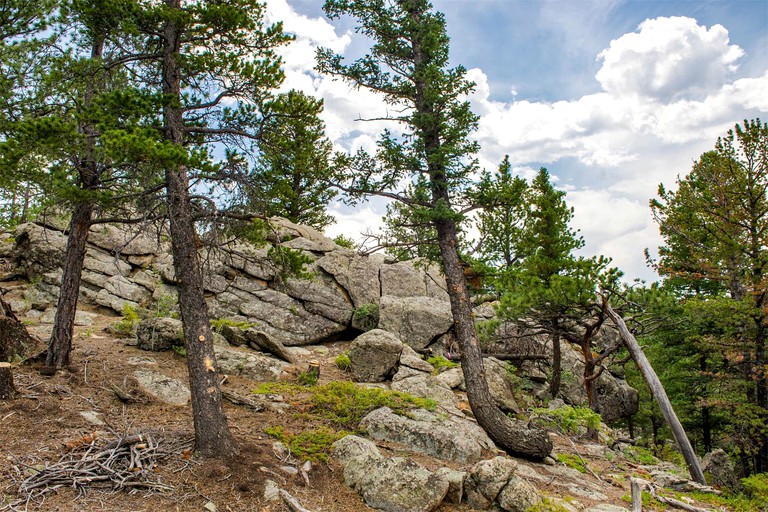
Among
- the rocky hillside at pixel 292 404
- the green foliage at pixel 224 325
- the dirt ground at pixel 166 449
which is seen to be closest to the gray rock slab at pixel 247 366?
the rocky hillside at pixel 292 404

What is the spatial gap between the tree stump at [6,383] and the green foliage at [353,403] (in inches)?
228

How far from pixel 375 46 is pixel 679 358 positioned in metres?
21.5

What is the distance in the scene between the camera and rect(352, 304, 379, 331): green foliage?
696 inches

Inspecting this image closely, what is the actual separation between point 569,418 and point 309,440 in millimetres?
8189

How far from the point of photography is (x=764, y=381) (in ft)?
48.1

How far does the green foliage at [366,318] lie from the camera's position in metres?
17.7

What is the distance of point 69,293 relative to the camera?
31.7 ft

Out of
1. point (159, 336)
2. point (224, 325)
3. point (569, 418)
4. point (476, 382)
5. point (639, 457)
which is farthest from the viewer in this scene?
point (224, 325)

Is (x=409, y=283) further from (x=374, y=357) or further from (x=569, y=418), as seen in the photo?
(x=569, y=418)

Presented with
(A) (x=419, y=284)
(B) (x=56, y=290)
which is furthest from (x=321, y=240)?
(B) (x=56, y=290)

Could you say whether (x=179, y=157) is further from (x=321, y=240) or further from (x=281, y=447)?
(x=321, y=240)

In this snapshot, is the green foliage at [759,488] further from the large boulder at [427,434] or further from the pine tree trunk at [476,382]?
the large boulder at [427,434]

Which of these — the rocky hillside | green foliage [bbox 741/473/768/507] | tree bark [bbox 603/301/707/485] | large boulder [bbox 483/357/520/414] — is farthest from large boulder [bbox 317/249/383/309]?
green foliage [bbox 741/473/768/507]

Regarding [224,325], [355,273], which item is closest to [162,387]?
[224,325]
